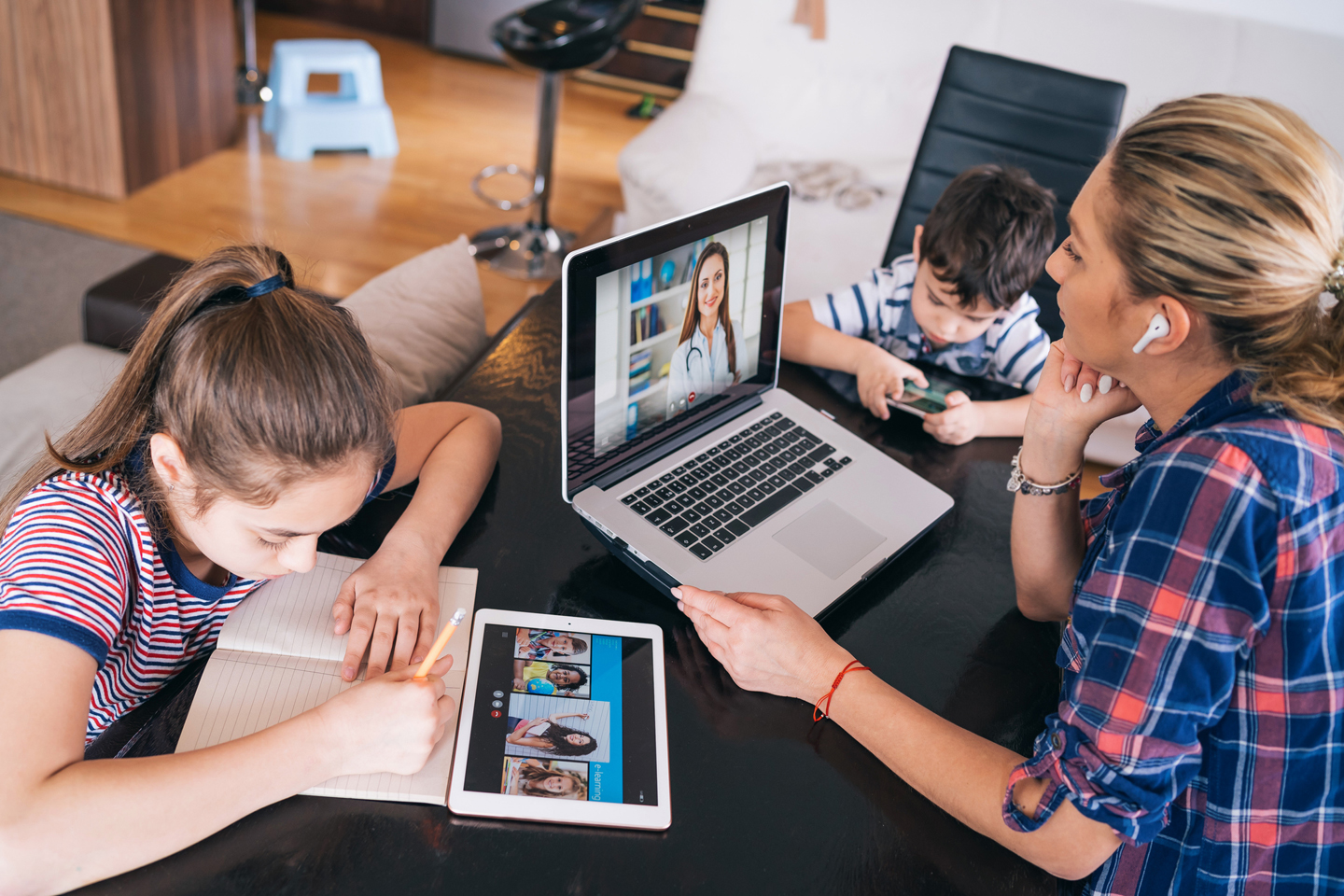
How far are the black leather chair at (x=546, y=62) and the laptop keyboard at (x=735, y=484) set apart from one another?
7.03ft

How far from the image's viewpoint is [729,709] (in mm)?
852

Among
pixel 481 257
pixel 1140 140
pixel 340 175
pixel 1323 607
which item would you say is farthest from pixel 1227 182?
pixel 340 175

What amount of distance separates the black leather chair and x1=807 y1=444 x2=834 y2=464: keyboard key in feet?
7.03

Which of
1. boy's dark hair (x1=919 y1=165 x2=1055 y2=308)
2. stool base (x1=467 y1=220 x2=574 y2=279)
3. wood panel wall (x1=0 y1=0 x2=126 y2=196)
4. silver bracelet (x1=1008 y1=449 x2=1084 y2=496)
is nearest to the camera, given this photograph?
silver bracelet (x1=1008 y1=449 x2=1084 y2=496)

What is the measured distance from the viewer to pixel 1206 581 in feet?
2.27

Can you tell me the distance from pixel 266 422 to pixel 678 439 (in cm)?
47

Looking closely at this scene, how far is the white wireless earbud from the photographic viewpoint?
0.79 meters

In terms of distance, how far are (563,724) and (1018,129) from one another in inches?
62.8

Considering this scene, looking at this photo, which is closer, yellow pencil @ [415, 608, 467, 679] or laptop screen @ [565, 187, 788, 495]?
yellow pencil @ [415, 608, 467, 679]

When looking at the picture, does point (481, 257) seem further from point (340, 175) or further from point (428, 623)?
point (428, 623)

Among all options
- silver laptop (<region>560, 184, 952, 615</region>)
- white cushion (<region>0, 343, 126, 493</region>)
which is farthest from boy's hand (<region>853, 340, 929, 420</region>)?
white cushion (<region>0, 343, 126, 493</region>)

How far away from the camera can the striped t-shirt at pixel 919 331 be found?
1.47 meters

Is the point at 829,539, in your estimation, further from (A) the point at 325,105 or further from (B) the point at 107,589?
(A) the point at 325,105

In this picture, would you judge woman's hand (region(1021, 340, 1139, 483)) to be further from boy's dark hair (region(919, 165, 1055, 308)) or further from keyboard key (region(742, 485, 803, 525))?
boy's dark hair (region(919, 165, 1055, 308))
